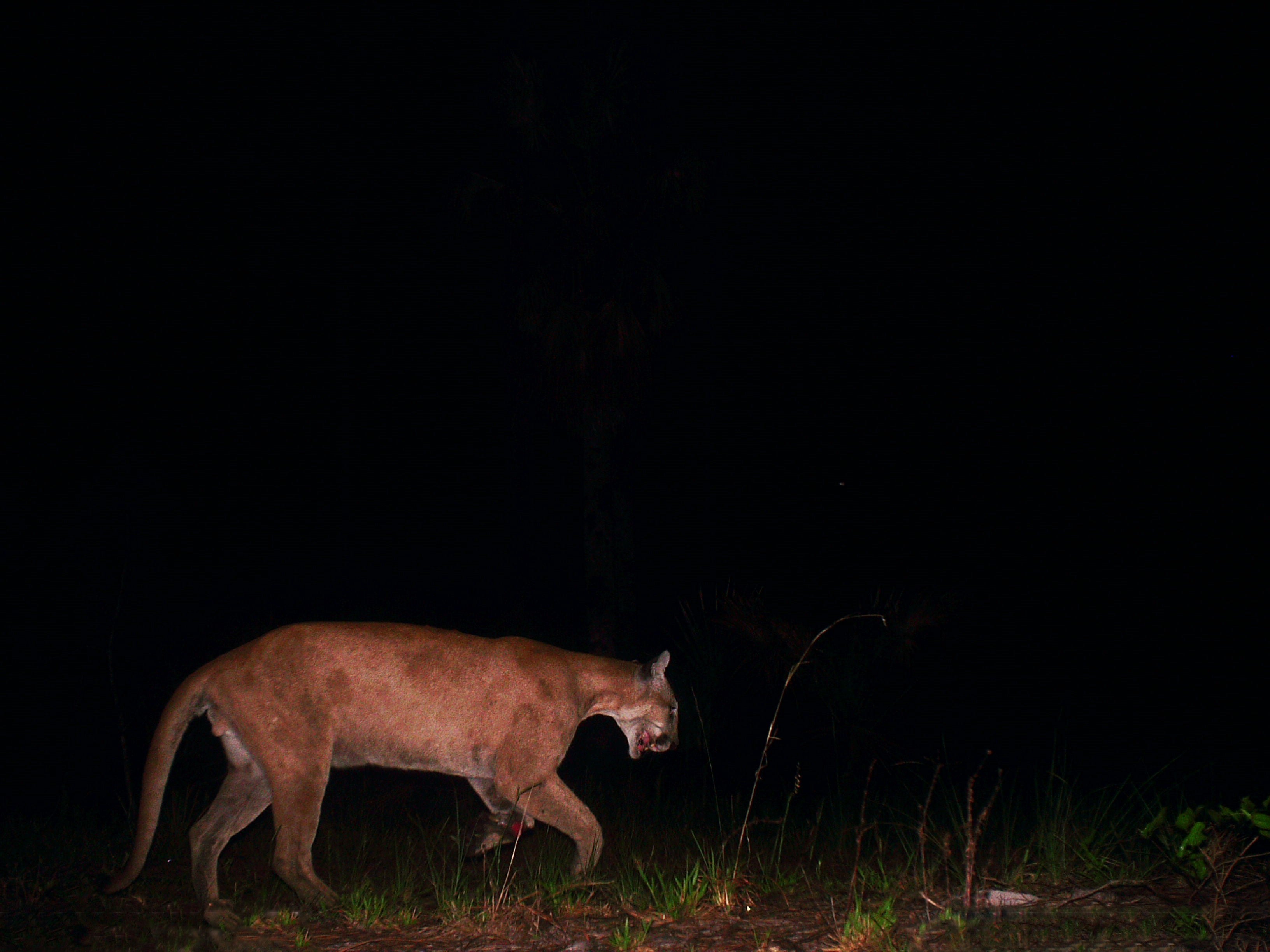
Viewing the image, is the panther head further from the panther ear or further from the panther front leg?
the panther front leg

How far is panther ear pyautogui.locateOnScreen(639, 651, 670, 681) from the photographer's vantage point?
24.5 feet

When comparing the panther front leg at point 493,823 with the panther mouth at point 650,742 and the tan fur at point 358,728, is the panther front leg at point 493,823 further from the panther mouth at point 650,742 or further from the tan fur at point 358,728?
the panther mouth at point 650,742

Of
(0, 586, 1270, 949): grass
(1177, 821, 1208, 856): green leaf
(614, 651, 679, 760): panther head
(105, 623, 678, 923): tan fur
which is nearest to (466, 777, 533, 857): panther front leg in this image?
(105, 623, 678, 923): tan fur

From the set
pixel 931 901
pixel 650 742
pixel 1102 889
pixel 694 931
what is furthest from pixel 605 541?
pixel 1102 889

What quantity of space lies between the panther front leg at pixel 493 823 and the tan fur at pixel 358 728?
0.01m

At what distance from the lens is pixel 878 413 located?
22.4m

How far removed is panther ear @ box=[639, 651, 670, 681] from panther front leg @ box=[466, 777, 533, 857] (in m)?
1.32

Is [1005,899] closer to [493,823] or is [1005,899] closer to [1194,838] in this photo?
[1194,838]

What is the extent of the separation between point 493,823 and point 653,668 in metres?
1.52

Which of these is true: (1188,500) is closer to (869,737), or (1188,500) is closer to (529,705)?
(869,737)

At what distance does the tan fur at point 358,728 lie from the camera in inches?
237

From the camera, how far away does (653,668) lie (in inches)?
294

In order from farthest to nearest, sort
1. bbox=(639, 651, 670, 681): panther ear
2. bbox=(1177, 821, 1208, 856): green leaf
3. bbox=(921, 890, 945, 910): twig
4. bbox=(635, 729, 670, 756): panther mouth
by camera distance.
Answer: bbox=(635, 729, 670, 756): panther mouth → bbox=(639, 651, 670, 681): panther ear → bbox=(1177, 821, 1208, 856): green leaf → bbox=(921, 890, 945, 910): twig

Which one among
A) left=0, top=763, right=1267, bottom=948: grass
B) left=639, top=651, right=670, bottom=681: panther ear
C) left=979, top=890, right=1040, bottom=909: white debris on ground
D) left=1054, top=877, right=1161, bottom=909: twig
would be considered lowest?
left=0, top=763, right=1267, bottom=948: grass
